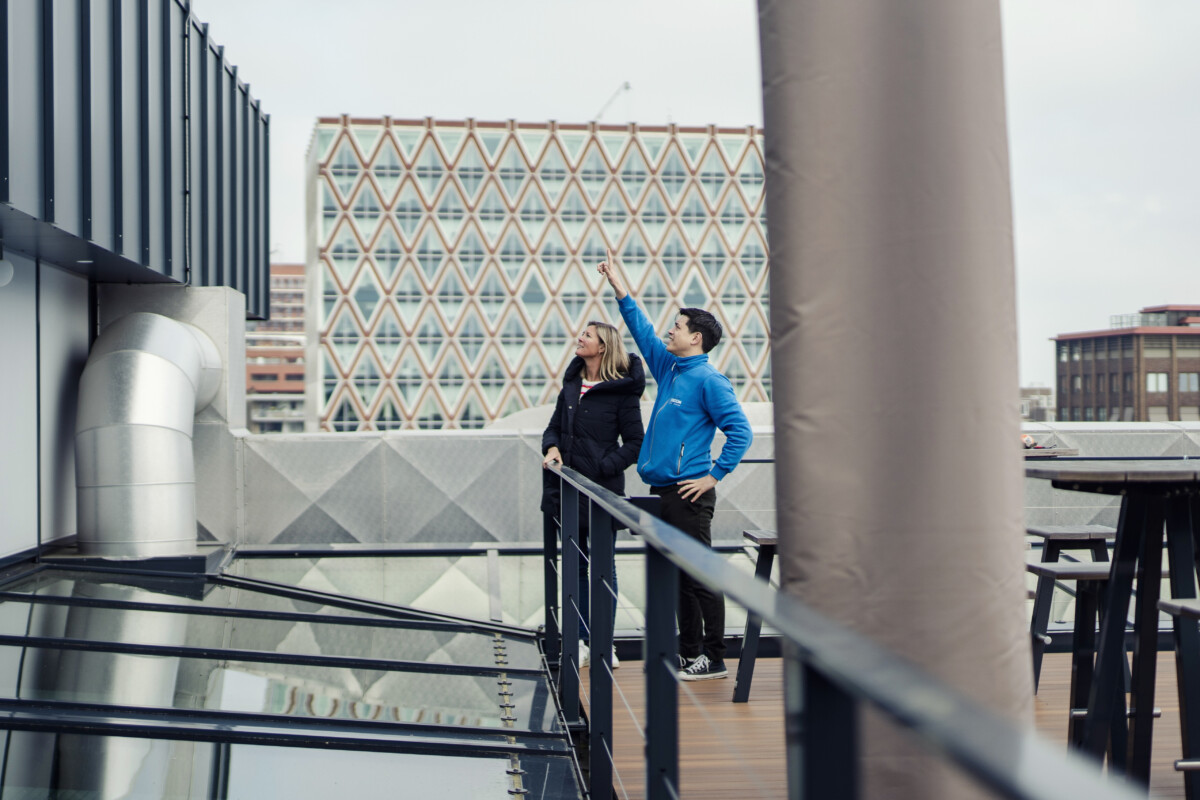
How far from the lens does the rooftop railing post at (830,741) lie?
1.05 m

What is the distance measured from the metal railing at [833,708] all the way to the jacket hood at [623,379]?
3160mm

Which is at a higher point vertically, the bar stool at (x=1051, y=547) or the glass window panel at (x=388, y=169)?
the glass window panel at (x=388, y=169)

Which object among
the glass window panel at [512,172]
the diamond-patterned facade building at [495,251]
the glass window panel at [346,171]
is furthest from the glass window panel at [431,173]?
the glass window panel at [346,171]

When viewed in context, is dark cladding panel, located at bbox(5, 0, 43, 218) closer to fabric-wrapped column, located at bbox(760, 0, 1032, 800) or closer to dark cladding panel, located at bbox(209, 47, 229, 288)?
dark cladding panel, located at bbox(209, 47, 229, 288)

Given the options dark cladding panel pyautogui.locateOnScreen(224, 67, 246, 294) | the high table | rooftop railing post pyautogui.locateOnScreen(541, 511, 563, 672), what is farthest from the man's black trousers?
dark cladding panel pyautogui.locateOnScreen(224, 67, 246, 294)

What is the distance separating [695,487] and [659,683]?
2.70m

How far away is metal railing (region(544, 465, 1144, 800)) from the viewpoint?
69cm

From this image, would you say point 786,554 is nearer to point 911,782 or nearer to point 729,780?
point 911,782

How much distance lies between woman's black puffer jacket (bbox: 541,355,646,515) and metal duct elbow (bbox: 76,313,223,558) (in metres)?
4.01

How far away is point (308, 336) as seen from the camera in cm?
8156

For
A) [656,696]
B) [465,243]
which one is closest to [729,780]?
[656,696]

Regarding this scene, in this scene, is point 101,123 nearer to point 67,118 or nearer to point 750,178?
point 67,118

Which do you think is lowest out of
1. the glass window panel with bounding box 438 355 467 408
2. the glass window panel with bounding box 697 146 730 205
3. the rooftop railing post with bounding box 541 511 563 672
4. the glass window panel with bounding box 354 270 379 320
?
the rooftop railing post with bounding box 541 511 563 672

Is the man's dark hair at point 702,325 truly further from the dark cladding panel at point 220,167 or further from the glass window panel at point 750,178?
the glass window panel at point 750,178
